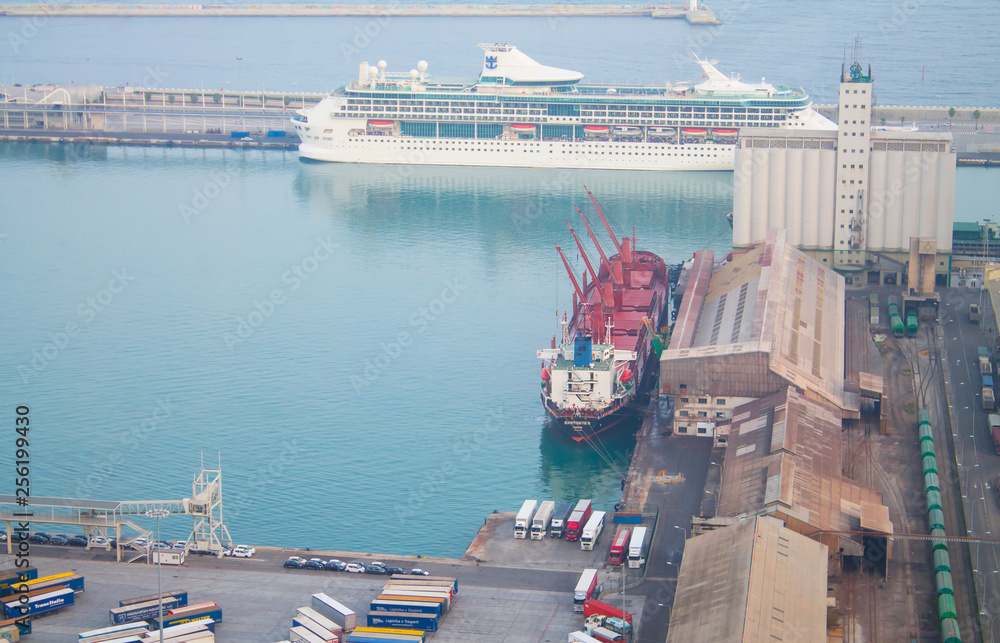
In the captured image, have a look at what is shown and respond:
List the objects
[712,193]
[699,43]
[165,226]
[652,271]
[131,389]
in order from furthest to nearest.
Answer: [699,43] < [712,193] < [165,226] < [652,271] < [131,389]

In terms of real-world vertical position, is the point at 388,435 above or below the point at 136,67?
below

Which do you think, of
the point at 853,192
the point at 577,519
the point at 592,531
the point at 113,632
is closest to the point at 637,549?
the point at 592,531

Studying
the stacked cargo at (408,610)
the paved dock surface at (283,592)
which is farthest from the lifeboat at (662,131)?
the stacked cargo at (408,610)

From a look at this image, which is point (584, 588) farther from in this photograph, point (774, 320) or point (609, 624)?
point (774, 320)

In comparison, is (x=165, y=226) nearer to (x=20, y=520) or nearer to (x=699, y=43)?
(x=20, y=520)

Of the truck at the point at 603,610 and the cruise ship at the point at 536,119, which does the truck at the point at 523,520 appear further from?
the cruise ship at the point at 536,119

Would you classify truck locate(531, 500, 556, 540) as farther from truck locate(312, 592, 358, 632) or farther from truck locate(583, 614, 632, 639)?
truck locate(312, 592, 358, 632)

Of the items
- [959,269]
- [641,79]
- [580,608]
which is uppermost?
[641,79]

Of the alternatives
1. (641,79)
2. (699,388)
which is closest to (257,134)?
(641,79)
